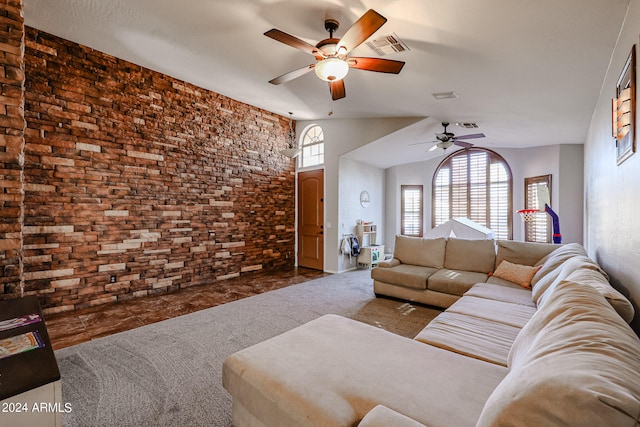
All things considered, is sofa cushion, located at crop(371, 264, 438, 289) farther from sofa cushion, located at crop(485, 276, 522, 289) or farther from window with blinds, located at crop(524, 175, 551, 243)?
window with blinds, located at crop(524, 175, 551, 243)

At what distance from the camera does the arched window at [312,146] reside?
6559mm

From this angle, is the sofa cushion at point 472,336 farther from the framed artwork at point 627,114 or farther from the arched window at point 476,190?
the arched window at point 476,190

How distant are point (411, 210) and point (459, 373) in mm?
7510

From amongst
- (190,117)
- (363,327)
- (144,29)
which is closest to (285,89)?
(190,117)

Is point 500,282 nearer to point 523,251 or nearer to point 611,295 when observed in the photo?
point 523,251

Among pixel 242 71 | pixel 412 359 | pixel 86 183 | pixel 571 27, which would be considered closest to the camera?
pixel 412 359

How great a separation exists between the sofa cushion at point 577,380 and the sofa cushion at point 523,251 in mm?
2848

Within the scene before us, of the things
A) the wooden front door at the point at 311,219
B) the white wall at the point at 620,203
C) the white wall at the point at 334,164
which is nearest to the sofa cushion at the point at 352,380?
the white wall at the point at 620,203

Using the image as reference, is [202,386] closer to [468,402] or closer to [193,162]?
[468,402]

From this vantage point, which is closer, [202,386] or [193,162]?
[202,386]

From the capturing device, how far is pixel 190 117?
490 cm

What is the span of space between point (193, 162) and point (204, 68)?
1543mm

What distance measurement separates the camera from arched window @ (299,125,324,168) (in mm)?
6559

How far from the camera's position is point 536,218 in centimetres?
668
